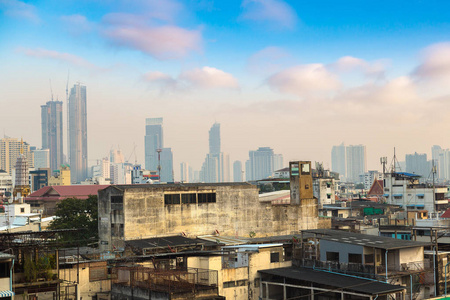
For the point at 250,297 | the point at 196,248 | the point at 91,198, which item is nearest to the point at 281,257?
the point at 250,297

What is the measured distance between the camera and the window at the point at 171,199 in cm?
4781

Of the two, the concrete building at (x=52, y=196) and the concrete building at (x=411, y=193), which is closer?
the concrete building at (x=411, y=193)

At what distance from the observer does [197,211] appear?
4972 centimetres

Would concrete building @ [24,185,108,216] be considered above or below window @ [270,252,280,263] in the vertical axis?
above

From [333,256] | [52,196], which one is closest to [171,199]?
[333,256]

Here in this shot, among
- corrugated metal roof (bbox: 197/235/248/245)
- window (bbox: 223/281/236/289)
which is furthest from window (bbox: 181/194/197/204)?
window (bbox: 223/281/236/289)

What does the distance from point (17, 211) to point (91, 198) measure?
840 inches

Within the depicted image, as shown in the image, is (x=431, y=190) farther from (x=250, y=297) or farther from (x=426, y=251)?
(x=250, y=297)

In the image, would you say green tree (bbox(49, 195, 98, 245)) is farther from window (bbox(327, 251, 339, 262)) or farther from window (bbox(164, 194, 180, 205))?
window (bbox(327, 251, 339, 262))

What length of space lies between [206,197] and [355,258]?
60.9ft

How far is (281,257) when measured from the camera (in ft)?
128

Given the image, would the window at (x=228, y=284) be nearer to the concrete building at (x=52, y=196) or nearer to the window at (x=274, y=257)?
the window at (x=274, y=257)

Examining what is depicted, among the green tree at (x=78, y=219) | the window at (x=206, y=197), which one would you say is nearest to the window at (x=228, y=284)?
the window at (x=206, y=197)

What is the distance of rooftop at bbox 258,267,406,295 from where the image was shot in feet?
101
